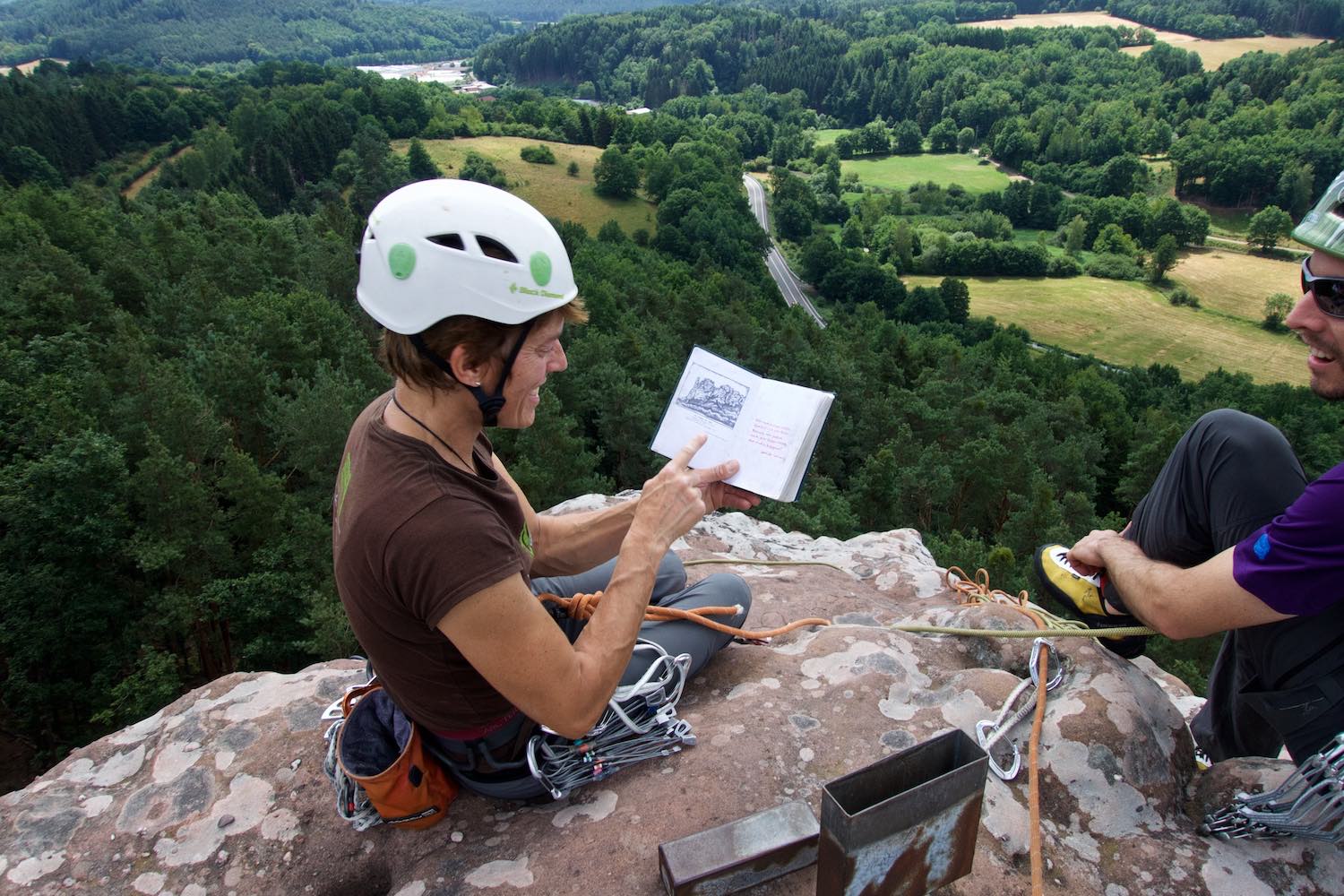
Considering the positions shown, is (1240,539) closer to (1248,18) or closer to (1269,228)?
(1269,228)

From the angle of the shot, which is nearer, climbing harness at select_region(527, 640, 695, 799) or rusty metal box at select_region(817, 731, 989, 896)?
rusty metal box at select_region(817, 731, 989, 896)

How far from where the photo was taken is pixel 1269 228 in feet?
279

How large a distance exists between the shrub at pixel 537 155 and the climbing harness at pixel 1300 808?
324 feet

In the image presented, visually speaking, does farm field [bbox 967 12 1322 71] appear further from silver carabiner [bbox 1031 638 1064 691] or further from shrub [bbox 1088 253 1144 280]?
silver carabiner [bbox 1031 638 1064 691]

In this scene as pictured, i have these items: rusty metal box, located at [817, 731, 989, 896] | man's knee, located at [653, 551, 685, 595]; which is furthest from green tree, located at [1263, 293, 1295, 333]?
rusty metal box, located at [817, 731, 989, 896]

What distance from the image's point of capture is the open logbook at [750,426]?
3768 mm

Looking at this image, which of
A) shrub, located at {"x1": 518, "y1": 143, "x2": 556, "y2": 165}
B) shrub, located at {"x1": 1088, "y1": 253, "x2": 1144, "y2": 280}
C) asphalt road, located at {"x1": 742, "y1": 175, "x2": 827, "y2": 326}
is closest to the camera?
asphalt road, located at {"x1": 742, "y1": 175, "x2": 827, "y2": 326}

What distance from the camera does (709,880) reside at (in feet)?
9.48

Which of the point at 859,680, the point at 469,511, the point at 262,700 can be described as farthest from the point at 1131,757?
the point at 262,700

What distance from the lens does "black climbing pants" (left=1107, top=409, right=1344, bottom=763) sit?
3.10m

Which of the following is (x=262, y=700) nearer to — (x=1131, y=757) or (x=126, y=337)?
(x=1131, y=757)

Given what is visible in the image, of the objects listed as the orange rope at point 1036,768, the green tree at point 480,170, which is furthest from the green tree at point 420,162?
the orange rope at point 1036,768

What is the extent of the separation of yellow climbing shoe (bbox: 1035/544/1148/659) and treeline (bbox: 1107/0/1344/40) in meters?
209

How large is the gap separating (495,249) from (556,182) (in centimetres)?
9254
